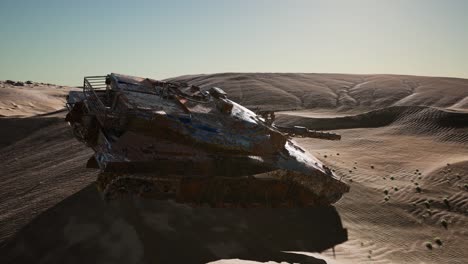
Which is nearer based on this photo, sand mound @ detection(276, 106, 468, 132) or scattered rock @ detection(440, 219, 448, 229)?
scattered rock @ detection(440, 219, 448, 229)

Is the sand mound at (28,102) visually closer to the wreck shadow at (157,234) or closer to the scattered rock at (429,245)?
the wreck shadow at (157,234)

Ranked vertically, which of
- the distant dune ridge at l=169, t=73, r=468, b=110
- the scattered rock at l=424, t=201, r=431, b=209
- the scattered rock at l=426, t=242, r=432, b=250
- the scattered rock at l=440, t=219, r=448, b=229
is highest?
the distant dune ridge at l=169, t=73, r=468, b=110

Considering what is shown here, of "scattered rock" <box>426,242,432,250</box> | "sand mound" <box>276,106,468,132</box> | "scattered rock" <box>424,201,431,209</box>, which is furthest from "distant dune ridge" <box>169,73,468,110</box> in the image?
"scattered rock" <box>426,242,432,250</box>

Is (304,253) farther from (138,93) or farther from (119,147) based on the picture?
(138,93)

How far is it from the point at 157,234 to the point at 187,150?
8.03 ft

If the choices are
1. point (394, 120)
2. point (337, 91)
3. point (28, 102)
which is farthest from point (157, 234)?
point (28, 102)

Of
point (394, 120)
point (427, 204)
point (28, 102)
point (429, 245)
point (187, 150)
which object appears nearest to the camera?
point (187, 150)

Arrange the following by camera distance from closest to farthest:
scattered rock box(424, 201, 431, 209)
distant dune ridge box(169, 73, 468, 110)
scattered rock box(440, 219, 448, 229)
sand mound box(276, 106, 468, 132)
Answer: scattered rock box(440, 219, 448, 229), scattered rock box(424, 201, 431, 209), sand mound box(276, 106, 468, 132), distant dune ridge box(169, 73, 468, 110)

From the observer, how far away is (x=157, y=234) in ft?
35.2

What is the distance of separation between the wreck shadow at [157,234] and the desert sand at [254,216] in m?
0.03

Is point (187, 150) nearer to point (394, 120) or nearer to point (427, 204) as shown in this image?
point (427, 204)

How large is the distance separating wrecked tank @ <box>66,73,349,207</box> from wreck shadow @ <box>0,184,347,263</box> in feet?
3.03

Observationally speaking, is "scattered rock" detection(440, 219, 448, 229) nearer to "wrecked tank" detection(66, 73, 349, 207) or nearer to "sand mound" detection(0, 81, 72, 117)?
"wrecked tank" detection(66, 73, 349, 207)

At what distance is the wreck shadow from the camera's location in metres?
9.95
